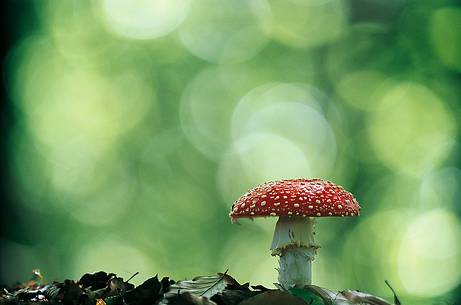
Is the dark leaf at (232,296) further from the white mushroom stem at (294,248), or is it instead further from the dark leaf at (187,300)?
the white mushroom stem at (294,248)

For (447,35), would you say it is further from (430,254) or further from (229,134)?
(229,134)

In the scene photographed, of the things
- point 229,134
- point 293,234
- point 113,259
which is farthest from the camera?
point 229,134

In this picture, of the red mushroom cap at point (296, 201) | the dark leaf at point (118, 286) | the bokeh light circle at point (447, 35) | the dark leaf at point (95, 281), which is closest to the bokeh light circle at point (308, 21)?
the bokeh light circle at point (447, 35)

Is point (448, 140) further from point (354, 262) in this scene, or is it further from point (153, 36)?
point (153, 36)

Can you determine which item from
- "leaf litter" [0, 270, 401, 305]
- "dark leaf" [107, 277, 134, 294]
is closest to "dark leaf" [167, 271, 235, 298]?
"leaf litter" [0, 270, 401, 305]

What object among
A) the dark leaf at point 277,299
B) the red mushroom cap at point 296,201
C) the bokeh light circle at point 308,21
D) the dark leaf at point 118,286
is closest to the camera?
the dark leaf at point 277,299

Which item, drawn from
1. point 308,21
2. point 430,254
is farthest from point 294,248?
point 308,21

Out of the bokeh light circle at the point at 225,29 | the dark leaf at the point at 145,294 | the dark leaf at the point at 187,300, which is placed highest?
the bokeh light circle at the point at 225,29
